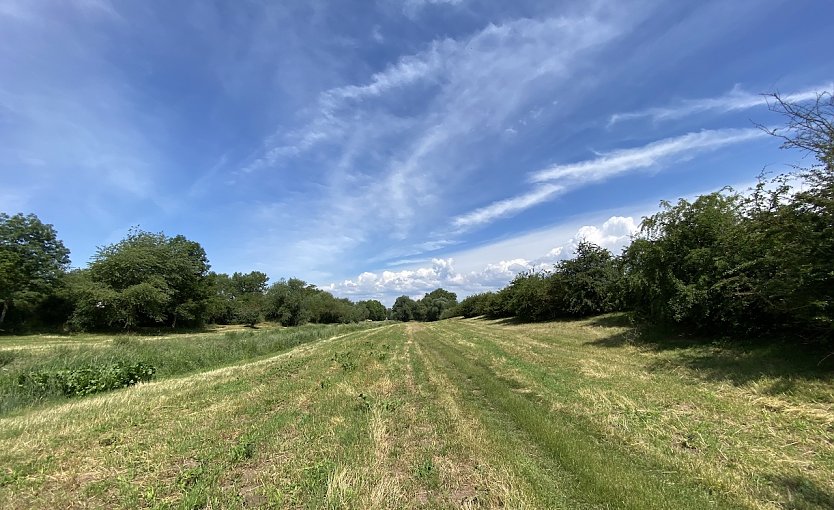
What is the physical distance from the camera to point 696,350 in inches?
617

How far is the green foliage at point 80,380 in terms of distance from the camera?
12664mm

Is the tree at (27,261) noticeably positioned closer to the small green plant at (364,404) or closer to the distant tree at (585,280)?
the small green plant at (364,404)

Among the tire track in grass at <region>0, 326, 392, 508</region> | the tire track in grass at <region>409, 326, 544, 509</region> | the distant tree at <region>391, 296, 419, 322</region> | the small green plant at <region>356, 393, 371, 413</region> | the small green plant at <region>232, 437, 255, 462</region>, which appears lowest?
the tire track in grass at <region>409, 326, 544, 509</region>

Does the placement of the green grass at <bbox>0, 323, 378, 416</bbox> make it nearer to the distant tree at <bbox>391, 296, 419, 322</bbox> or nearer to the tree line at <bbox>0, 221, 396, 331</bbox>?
the tree line at <bbox>0, 221, 396, 331</bbox>

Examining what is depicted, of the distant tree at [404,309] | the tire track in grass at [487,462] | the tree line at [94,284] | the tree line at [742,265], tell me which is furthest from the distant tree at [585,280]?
the distant tree at [404,309]

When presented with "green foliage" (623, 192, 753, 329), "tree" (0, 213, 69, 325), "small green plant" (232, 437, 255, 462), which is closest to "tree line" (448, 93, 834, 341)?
"green foliage" (623, 192, 753, 329)

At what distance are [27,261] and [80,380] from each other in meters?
52.0

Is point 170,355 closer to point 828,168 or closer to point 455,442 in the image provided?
point 455,442

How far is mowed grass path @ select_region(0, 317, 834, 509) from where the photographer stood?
491cm

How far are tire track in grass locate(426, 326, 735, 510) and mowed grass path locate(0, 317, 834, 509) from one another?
0.03m

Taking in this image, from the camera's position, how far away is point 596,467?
554 centimetres

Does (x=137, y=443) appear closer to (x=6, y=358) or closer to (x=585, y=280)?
(x=6, y=358)

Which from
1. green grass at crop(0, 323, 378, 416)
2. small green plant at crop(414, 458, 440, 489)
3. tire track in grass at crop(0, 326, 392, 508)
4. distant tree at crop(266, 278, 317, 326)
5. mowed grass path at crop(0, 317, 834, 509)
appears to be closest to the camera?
mowed grass path at crop(0, 317, 834, 509)

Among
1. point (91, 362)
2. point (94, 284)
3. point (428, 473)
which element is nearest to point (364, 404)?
point (428, 473)
